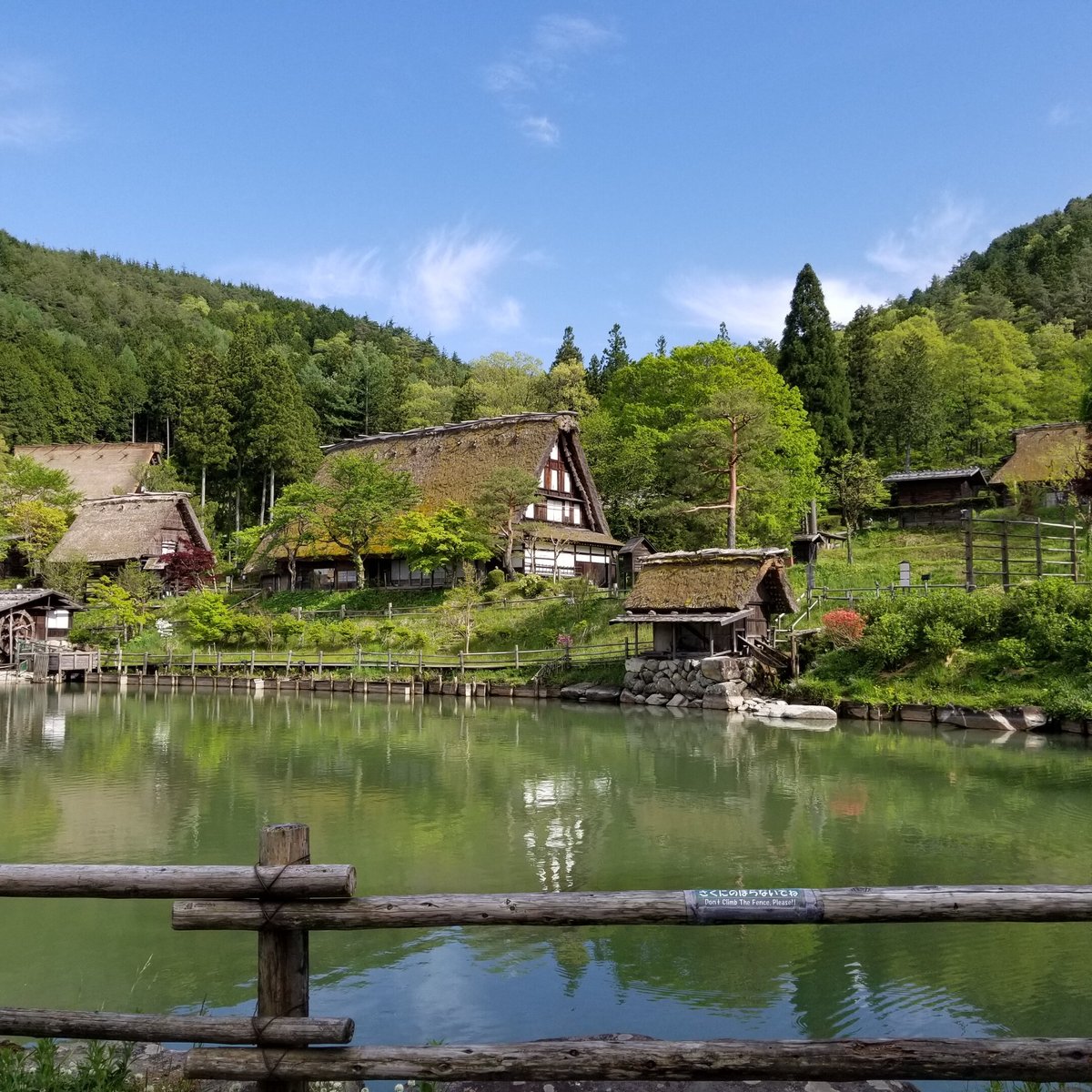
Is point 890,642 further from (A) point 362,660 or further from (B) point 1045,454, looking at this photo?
(B) point 1045,454

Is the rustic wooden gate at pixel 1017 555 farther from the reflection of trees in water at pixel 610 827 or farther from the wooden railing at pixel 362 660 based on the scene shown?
the wooden railing at pixel 362 660

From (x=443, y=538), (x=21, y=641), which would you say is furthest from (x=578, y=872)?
(x=21, y=641)

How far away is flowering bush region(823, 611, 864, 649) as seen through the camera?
23188 millimetres

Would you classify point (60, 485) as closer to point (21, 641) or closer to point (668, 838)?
point (21, 641)

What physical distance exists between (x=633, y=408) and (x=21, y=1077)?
3526 cm

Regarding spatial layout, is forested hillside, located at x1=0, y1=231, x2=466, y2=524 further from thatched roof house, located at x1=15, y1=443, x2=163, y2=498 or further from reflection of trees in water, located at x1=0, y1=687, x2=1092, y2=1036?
reflection of trees in water, located at x1=0, y1=687, x2=1092, y2=1036

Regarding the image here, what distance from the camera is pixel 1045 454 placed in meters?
39.4

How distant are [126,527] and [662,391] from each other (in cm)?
2870

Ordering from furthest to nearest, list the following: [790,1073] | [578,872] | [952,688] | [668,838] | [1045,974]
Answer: [952,688] → [668,838] → [578,872] → [1045,974] → [790,1073]

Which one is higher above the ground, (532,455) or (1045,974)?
(532,455)

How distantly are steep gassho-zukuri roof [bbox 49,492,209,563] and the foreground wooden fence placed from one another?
1692 inches

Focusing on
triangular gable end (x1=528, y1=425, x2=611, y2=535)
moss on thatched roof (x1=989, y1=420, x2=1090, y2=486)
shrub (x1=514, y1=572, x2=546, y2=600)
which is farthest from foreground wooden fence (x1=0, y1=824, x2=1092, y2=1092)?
moss on thatched roof (x1=989, y1=420, x2=1090, y2=486)

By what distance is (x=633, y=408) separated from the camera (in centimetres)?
3722

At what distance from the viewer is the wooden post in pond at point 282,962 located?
3.56 metres
